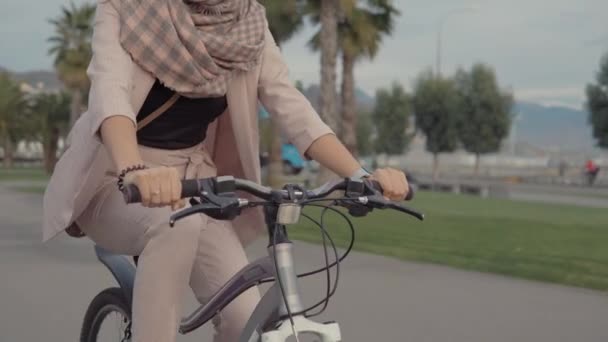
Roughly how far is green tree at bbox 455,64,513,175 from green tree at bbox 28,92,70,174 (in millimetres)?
26807

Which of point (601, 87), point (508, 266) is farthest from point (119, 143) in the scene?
point (601, 87)

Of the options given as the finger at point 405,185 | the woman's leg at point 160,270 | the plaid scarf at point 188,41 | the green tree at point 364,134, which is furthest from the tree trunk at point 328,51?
the green tree at point 364,134

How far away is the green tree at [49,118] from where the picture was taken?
6225 cm

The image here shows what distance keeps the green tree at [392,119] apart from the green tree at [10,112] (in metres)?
26.5

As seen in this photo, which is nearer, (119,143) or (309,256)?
(119,143)

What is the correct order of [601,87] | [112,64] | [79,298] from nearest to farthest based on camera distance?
[112,64] → [79,298] → [601,87]

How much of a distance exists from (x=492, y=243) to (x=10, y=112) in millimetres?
A: 61636

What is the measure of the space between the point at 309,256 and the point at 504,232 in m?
4.38

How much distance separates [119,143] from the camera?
256 centimetres

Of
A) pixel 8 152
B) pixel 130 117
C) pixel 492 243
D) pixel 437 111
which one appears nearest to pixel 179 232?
pixel 130 117

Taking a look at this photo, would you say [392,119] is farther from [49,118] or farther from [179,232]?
[179,232]

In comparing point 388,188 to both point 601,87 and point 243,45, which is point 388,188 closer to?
point 243,45

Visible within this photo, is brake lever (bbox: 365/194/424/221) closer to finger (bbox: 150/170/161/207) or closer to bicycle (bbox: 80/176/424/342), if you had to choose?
bicycle (bbox: 80/176/424/342)

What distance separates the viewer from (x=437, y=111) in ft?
213
